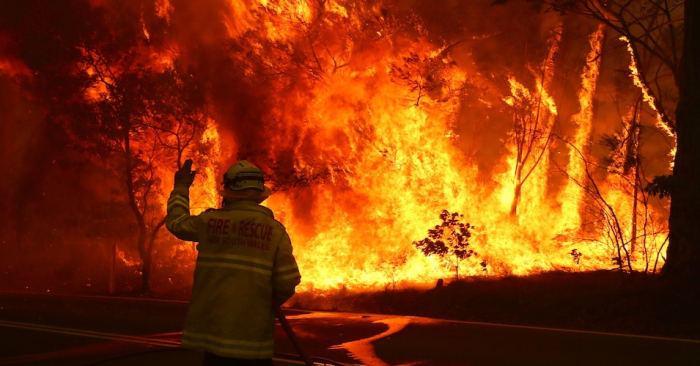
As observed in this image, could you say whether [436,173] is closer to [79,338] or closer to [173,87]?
[173,87]

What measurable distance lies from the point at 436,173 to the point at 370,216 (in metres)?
1.91

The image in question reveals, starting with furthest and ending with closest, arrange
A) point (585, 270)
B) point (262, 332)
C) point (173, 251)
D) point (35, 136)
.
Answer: point (35, 136) < point (173, 251) < point (585, 270) < point (262, 332)

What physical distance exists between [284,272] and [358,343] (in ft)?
15.8

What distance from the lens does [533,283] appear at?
14555 mm

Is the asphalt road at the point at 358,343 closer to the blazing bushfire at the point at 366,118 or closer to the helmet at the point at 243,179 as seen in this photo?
the helmet at the point at 243,179

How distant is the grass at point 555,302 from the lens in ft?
35.6

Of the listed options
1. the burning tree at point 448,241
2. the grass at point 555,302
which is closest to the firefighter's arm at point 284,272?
the grass at point 555,302

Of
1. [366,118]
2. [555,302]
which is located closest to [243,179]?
[555,302]

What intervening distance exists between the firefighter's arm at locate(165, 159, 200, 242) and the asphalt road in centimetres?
349

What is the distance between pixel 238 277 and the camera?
13.8 ft

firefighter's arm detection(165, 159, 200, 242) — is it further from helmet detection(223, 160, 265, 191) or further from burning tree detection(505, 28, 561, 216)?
burning tree detection(505, 28, 561, 216)

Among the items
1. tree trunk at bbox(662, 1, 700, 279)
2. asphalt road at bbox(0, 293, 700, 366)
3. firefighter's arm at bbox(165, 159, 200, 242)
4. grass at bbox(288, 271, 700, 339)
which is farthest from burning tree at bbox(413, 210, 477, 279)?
firefighter's arm at bbox(165, 159, 200, 242)

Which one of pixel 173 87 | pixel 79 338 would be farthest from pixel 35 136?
pixel 79 338

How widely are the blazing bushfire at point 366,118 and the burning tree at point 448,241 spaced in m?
0.72
